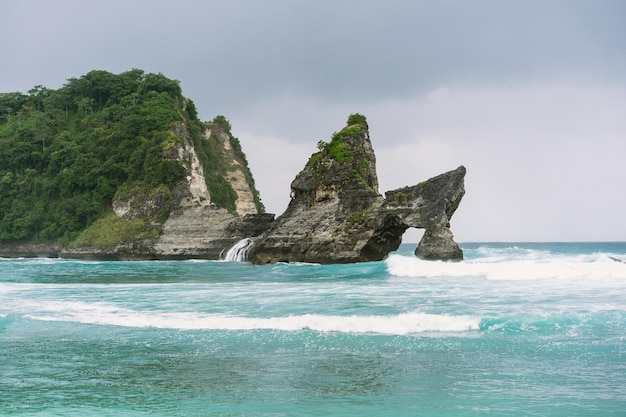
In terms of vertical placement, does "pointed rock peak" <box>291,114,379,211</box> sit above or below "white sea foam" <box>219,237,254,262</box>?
above

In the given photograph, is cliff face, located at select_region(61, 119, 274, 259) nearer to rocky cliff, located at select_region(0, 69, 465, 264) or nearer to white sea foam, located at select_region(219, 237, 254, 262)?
rocky cliff, located at select_region(0, 69, 465, 264)

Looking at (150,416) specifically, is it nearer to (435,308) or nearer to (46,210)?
(435,308)

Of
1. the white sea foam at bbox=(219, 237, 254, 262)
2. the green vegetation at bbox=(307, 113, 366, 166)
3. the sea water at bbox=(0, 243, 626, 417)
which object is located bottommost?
the sea water at bbox=(0, 243, 626, 417)

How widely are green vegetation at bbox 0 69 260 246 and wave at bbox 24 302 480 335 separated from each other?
3925 centimetres

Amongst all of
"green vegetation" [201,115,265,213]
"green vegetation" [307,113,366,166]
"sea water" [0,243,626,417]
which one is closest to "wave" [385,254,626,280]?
"sea water" [0,243,626,417]

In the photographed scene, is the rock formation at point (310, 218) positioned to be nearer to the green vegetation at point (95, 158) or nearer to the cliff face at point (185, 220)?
the cliff face at point (185, 220)

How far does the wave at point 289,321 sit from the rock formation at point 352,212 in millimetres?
19402

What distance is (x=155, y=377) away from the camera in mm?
8352

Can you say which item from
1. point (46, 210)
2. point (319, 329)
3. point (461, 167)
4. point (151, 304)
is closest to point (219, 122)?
point (46, 210)

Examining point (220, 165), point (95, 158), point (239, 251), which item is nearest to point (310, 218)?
point (239, 251)

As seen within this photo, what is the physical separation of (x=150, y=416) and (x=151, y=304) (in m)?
10.0

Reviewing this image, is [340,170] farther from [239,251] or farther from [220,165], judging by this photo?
[220,165]

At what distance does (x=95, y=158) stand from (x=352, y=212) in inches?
1410

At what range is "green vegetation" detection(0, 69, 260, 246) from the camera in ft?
191
